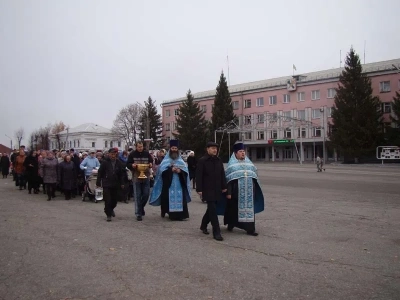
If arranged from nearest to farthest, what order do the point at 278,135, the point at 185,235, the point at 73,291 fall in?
the point at 73,291 < the point at 185,235 < the point at 278,135

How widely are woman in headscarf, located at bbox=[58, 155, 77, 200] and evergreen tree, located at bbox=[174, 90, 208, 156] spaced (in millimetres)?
59137

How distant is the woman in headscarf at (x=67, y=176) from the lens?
14.3 m

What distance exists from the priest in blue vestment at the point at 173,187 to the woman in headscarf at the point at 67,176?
18.0ft

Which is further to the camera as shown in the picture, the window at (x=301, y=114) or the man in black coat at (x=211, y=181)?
the window at (x=301, y=114)

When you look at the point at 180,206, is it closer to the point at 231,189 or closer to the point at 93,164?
the point at 231,189

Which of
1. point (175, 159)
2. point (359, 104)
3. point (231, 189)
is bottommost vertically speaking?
point (231, 189)

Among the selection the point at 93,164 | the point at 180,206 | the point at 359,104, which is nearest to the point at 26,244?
the point at 180,206

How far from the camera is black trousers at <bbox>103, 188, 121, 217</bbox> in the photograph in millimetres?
9578

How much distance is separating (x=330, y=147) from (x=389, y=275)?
53.5m

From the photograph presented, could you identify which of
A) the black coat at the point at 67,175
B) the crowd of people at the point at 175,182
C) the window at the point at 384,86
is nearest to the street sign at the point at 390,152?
the window at the point at 384,86

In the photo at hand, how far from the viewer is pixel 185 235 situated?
780cm

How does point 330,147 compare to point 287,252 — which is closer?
point 287,252

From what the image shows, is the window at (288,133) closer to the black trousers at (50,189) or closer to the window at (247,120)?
the window at (247,120)

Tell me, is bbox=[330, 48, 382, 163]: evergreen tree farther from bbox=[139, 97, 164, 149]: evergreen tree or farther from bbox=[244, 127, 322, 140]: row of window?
bbox=[139, 97, 164, 149]: evergreen tree
